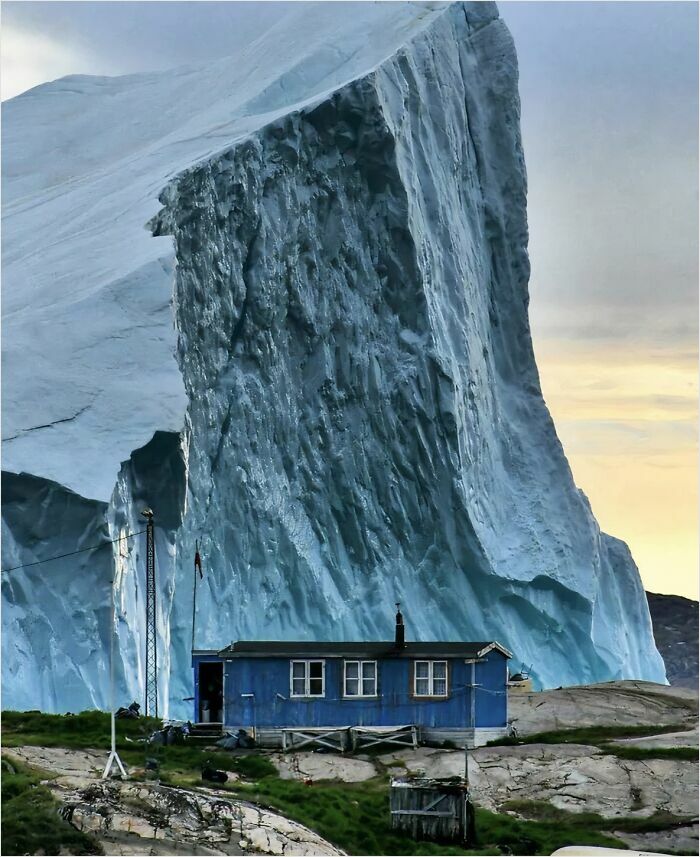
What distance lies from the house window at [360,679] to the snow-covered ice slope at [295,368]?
7.59m

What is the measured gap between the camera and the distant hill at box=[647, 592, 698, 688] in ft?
247

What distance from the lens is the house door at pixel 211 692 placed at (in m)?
33.4

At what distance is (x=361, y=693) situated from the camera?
3209 centimetres

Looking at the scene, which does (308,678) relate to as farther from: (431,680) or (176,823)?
(176,823)

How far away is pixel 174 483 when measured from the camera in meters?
41.1

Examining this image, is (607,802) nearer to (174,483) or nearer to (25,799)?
(25,799)

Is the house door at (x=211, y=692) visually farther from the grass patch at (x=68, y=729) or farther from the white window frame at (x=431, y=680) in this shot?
the white window frame at (x=431, y=680)

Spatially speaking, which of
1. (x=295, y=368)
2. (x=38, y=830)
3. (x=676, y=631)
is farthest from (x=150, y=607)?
(x=676, y=631)

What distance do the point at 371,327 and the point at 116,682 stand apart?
16639 millimetres

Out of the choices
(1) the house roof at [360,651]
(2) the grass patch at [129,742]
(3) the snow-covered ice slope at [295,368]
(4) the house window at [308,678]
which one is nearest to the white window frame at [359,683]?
(1) the house roof at [360,651]

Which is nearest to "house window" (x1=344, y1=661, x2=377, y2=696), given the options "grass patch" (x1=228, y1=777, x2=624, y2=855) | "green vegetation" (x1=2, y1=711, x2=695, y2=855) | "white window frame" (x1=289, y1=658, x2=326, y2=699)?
"white window frame" (x1=289, y1=658, x2=326, y2=699)

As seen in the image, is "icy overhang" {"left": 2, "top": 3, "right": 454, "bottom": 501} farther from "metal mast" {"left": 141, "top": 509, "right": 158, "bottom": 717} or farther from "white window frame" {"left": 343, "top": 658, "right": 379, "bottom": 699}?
"white window frame" {"left": 343, "top": 658, "right": 379, "bottom": 699}

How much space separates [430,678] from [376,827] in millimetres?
4979

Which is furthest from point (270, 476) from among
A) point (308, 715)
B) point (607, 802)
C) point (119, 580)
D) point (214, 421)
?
point (607, 802)
